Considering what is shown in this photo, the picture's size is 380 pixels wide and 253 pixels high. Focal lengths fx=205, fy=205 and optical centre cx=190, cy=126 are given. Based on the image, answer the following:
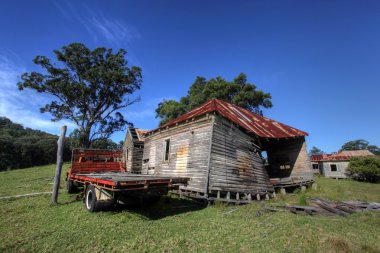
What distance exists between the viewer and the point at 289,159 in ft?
57.9

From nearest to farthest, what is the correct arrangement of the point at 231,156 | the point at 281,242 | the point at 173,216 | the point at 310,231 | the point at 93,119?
the point at 281,242 < the point at 310,231 < the point at 173,216 < the point at 231,156 < the point at 93,119

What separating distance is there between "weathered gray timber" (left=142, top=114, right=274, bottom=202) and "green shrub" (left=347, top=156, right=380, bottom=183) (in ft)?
74.0

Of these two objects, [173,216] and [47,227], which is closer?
[47,227]

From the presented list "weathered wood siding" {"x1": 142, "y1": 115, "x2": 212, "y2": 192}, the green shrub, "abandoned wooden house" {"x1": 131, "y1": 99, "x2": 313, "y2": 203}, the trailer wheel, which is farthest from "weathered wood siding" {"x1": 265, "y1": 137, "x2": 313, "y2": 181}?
the green shrub

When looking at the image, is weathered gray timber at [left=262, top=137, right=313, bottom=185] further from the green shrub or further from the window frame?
the green shrub

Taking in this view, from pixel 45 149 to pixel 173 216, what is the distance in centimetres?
6112

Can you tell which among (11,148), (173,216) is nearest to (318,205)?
(173,216)

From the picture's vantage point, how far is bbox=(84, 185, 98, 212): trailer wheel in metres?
7.59

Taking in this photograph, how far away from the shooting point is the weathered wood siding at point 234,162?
1062cm

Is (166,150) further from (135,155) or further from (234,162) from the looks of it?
(135,155)

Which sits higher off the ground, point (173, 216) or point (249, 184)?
point (249, 184)

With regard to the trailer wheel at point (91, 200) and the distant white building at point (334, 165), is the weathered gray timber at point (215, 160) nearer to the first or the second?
the trailer wheel at point (91, 200)

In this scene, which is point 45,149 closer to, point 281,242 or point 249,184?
point 249,184

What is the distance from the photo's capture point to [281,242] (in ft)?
17.5
